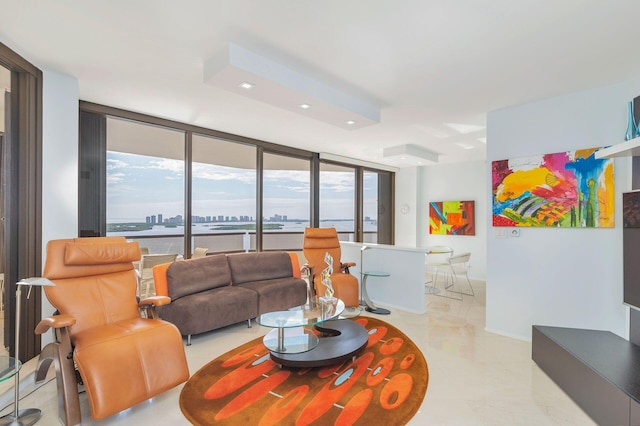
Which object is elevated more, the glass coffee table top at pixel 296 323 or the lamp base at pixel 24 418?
the glass coffee table top at pixel 296 323

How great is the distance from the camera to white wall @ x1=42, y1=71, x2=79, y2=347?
9.78 ft

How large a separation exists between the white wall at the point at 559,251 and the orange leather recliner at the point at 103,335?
11.3 feet

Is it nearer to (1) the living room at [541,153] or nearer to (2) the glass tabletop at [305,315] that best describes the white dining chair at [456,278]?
(1) the living room at [541,153]

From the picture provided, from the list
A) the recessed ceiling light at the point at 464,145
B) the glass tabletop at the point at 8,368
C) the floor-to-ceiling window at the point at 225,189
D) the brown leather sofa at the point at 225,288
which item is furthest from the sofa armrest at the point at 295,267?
the recessed ceiling light at the point at 464,145

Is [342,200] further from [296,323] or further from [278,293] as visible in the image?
[296,323]

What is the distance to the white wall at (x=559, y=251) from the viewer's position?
10.0 ft

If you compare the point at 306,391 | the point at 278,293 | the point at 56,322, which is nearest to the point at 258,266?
the point at 278,293

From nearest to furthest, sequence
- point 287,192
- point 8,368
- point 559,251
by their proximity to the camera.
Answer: point 8,368, point 559,251, point 287,192

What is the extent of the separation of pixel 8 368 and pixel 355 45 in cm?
302

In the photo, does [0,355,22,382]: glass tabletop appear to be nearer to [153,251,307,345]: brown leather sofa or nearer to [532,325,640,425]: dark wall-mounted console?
[153,251,307,345]: brown leather sofa

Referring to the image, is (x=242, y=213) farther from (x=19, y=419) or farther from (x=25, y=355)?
(x=19, y=419)

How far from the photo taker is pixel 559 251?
3.37 meters

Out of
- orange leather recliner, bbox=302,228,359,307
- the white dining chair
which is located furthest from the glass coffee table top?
the white dining chair

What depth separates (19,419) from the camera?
205 centimetres
